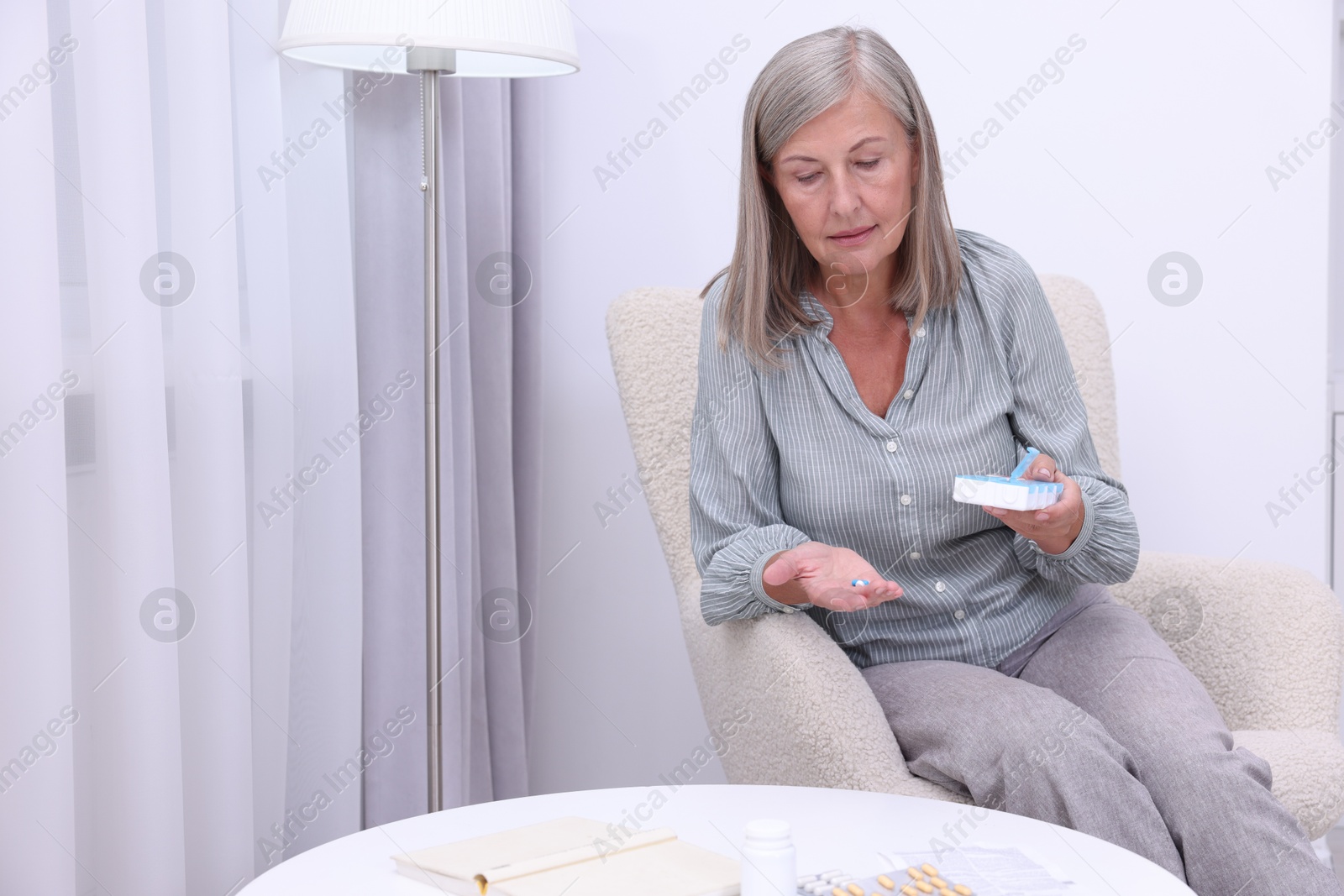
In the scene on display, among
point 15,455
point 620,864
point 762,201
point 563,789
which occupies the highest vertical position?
point 762,201

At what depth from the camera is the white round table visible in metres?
0.91

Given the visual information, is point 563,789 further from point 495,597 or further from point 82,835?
point 82,835

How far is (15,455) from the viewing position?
1220 millimetres

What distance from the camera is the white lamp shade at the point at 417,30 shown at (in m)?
1.50

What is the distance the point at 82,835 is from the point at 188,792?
0.55 feet

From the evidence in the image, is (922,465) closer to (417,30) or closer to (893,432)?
(893,432)

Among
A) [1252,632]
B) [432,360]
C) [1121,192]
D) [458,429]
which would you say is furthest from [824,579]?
[1121,192]

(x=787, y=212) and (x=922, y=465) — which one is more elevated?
(x=787, y=212)

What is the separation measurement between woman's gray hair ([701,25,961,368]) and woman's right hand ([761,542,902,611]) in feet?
0.87

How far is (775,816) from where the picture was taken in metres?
1.03

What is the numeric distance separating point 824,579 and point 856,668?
0.49 feet

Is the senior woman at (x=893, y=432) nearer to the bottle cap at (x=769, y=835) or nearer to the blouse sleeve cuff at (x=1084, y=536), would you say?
the blouse sleeve cuff at (x=1084, y=536)

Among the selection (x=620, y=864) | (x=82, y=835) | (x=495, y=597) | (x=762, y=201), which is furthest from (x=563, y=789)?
(x=620, y=864)

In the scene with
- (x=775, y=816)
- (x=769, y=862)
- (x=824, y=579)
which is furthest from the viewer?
(x=824, y=579)
